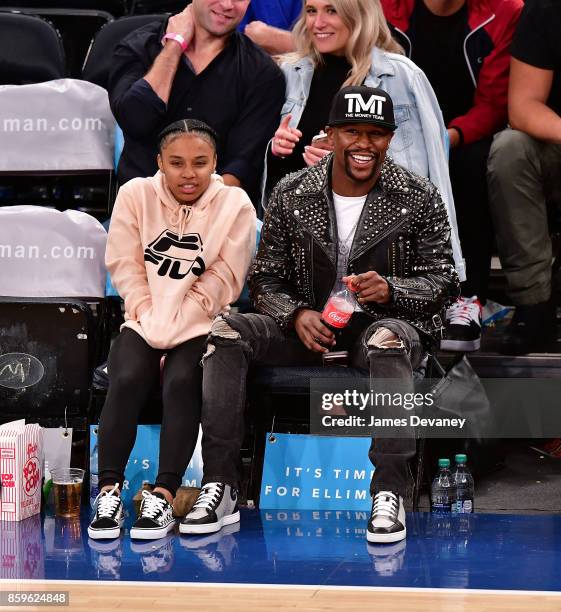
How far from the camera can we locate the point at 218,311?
398 cm

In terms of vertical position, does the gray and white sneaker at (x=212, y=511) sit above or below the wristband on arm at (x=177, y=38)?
below

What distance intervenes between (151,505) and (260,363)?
61 centimetres

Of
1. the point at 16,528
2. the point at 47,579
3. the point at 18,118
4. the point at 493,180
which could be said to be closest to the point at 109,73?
the point at 18,118

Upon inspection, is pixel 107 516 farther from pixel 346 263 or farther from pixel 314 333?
pixel 346 263

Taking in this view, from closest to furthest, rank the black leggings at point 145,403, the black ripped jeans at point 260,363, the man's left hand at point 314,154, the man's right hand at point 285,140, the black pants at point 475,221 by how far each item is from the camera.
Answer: the black ripped jeans at point 260,363 → the black leggings at point 145,403 → the man's left hand at point 314,154 → the man's right hand at point 285,140 → the black pants at point 475,221

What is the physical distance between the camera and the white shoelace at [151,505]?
3535 millimetres

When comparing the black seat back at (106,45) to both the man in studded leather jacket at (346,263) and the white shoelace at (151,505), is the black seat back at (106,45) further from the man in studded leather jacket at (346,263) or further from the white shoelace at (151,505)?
the white shoelace at (151,505)

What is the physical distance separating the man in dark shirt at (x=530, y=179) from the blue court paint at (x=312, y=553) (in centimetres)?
91

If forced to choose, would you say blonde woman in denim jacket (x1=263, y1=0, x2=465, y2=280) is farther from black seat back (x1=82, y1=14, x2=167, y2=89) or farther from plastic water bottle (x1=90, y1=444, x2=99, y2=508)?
plastic water bottle (x1=90, y1=444, x2=99, y2=508)

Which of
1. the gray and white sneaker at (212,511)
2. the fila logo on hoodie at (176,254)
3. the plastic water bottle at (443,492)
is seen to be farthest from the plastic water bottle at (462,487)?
the fila logo on hoodie at (176,254)

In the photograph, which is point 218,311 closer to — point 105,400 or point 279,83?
point 105,400

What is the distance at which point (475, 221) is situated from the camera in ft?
14.9

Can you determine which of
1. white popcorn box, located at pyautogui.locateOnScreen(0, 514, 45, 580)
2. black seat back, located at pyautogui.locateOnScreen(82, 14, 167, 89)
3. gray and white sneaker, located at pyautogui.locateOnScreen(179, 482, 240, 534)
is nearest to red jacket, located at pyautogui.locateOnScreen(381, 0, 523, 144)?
black seat back, located at pyautogui.locateOnScreen(82, 14, 167, 89)

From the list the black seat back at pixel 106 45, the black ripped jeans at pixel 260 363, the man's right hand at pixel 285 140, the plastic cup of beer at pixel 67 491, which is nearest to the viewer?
the black ripped jeans at pixel 260 363
